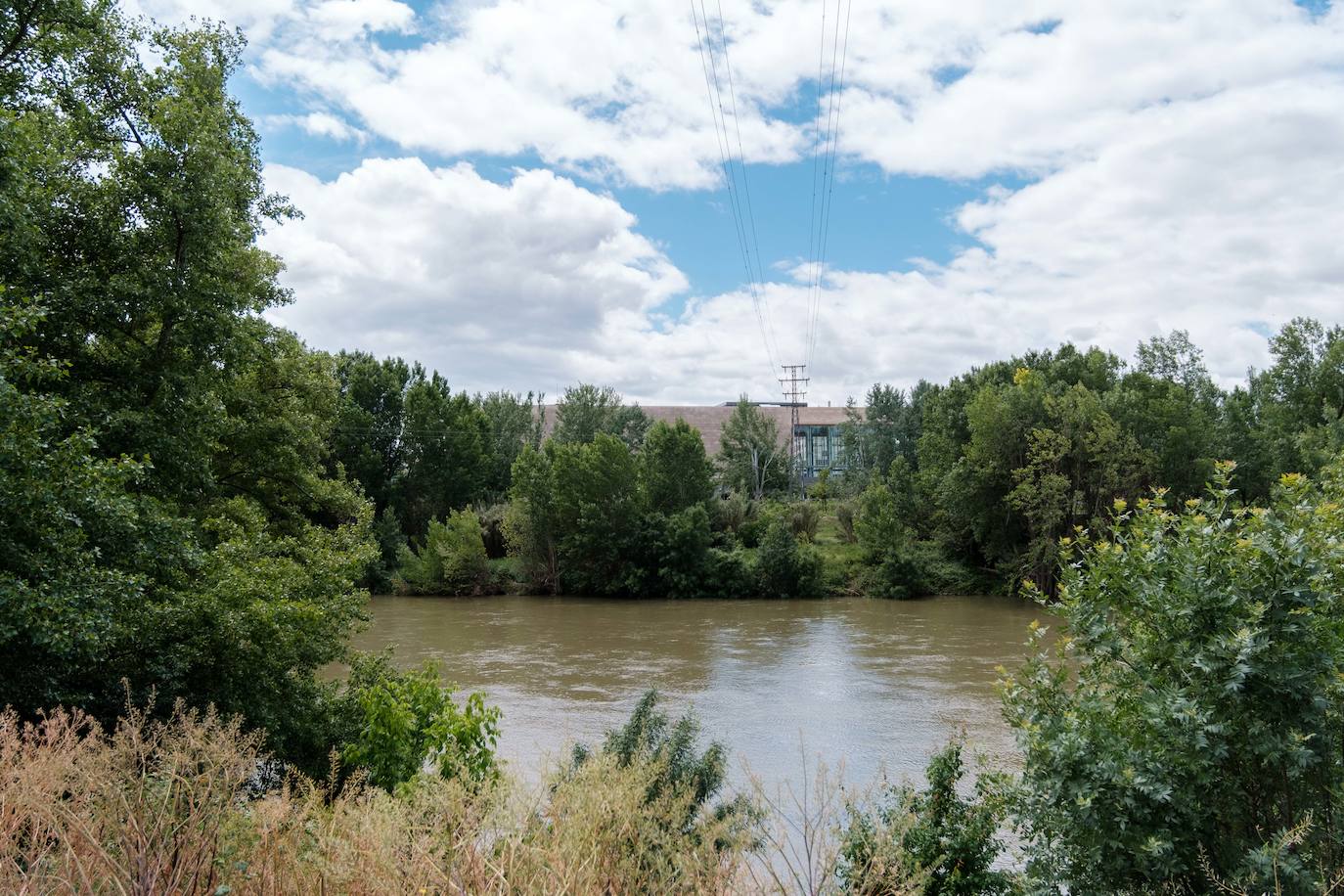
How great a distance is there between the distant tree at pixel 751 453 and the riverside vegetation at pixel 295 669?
123 feet

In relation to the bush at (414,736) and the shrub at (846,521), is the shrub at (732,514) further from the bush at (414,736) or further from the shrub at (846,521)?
the bush at (414,736)

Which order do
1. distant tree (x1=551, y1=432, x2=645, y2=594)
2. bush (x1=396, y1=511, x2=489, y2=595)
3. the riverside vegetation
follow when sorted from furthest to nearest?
bush (x1=396, y1=511, x2=489, y2=595)
distant tree (x1=551, y1=432, x2=645, y2=594)
the riverside vegetation

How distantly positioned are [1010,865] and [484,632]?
23227mm

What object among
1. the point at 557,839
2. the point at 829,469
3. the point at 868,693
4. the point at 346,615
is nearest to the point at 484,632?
the point at 868,693

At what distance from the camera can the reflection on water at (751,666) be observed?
50.9 feet

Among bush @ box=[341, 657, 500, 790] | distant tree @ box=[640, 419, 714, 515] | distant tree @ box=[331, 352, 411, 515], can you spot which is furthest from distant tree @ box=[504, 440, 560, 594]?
bush @ box=[341, 657, 500, 790]

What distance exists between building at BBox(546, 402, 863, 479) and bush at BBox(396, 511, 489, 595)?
25.3 m

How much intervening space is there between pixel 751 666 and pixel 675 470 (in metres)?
19.7

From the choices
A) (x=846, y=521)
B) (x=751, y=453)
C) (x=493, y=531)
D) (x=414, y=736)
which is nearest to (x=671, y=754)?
(x=414, y=736)

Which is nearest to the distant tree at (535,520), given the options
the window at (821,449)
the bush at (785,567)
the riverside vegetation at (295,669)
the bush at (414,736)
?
the bush at (785,567)

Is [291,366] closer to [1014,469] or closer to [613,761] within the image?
[613,761]

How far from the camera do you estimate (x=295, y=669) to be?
1074 cm

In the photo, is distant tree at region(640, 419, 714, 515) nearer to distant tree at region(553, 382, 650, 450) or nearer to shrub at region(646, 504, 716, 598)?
shrub at region(646, 504, 716, 598)

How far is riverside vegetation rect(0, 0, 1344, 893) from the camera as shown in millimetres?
4199
